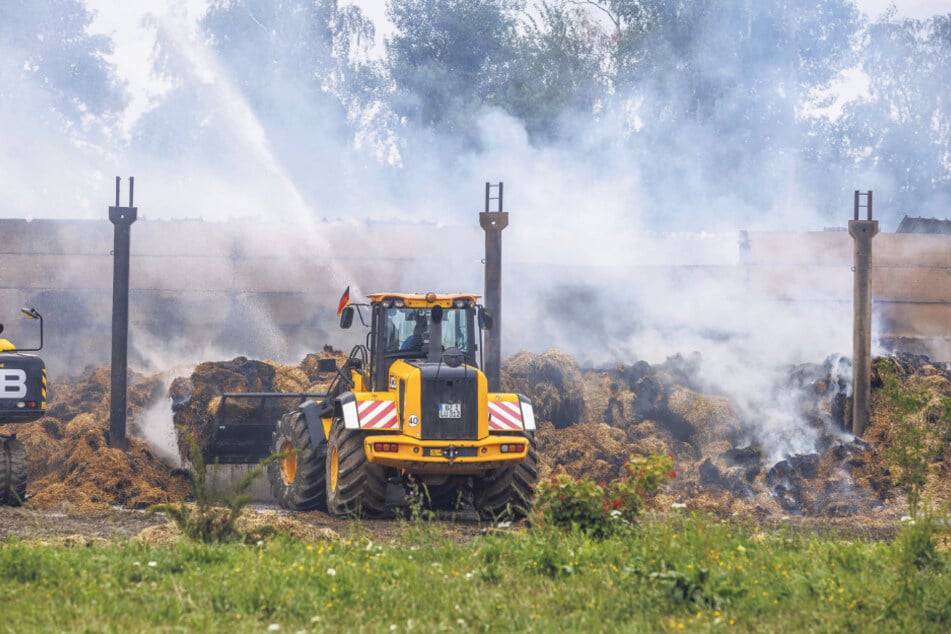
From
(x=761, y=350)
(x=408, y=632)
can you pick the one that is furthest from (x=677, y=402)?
(x=408, y=632)

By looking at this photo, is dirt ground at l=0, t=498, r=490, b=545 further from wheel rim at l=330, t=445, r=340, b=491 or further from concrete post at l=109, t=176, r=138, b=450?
concrete post at l=109, t=176, r=138, b=450

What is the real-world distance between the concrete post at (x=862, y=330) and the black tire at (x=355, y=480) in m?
8.63

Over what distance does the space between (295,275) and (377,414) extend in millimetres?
12593

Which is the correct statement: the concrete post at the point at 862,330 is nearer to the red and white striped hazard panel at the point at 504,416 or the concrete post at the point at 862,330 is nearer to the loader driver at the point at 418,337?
the red and white striped hazard panel at the point at 504,416

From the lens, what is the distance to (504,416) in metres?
14.6

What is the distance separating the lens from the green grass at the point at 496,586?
8.02m

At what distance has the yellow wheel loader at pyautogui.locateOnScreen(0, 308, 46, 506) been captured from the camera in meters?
15.7

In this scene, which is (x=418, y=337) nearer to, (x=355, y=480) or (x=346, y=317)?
(x=346, y=317)

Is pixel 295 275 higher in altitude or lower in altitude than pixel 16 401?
higher

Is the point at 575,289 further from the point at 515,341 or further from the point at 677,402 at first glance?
the point at 677,402

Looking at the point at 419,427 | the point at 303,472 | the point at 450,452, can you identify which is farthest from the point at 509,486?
the point at 303,472

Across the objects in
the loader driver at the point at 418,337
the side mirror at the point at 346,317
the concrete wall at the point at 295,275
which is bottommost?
the loader driver at the point at 418,337

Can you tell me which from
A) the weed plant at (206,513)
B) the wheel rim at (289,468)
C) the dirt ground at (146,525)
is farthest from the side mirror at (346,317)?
the weed plant at (206,513)

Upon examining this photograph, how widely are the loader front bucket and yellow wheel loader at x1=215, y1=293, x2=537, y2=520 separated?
2.16m
